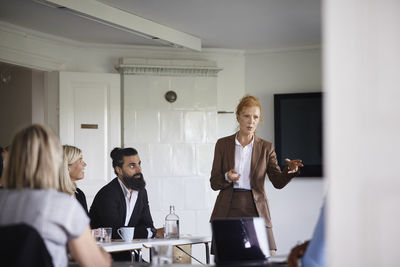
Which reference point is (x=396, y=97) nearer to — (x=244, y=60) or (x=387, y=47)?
(x=387, y=47)

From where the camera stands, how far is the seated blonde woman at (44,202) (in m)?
2.06

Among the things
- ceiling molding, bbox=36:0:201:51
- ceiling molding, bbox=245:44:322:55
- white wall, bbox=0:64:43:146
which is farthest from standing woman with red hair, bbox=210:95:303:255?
white wall, bbox=0:64:43:146

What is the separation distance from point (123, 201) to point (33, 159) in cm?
217

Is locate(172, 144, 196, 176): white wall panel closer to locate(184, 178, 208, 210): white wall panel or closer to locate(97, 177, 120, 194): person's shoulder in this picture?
locate(184, 178, 208, 210): white wall panel

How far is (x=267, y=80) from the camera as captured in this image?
271 inches

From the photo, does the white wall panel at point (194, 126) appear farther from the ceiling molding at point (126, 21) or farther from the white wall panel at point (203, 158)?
the ceiling molding at point (126, 21)

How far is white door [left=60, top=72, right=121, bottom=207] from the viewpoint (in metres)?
6.14

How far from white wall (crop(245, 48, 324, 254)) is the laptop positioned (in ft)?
13.8

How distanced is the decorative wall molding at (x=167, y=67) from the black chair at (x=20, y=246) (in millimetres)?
4584

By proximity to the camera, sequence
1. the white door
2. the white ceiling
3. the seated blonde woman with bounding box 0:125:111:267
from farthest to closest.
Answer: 1. the white door
2. the white ceiling
3. the seated blonde woman with bounding box 0:125:111:267

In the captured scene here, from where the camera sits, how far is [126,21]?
17.3 feet

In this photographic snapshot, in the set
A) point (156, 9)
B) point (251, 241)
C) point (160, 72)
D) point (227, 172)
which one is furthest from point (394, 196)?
point (160, 72)

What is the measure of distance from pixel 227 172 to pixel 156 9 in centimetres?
184

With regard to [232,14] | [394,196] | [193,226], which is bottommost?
[193,226]
